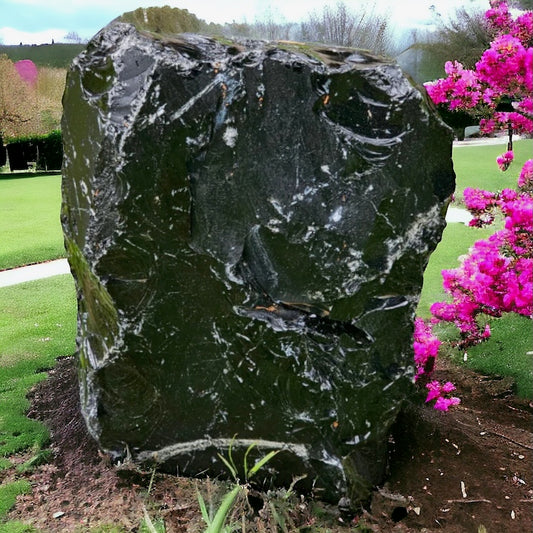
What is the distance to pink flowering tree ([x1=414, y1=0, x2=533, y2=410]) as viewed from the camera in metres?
2.29

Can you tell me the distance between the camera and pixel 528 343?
359 centimetres

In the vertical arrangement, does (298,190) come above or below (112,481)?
above

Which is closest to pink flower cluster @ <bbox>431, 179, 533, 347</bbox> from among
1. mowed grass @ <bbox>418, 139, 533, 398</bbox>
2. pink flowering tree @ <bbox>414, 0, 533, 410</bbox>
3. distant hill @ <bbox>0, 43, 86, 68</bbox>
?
pink flowering tree @ <bbox>414, 0, 533, 410</bbox>

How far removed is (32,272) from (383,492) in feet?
15.4

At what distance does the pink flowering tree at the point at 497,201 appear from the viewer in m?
2.29

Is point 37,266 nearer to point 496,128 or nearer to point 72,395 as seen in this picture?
point 72,395

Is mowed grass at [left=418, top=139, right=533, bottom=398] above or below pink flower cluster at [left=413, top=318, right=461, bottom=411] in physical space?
below

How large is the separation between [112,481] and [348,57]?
185 cm

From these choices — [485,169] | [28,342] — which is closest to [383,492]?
[28,342]

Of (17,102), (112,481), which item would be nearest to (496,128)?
(112,481)

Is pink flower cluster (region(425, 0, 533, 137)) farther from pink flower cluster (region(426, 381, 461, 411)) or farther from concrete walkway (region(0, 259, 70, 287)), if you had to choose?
concrete walkway (region(0, 259, 70, 287))

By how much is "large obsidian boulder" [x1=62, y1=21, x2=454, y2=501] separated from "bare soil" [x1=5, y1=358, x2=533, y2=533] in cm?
15

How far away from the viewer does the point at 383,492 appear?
220 centimetres

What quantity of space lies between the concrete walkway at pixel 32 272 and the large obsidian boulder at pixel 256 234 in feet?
12.3
